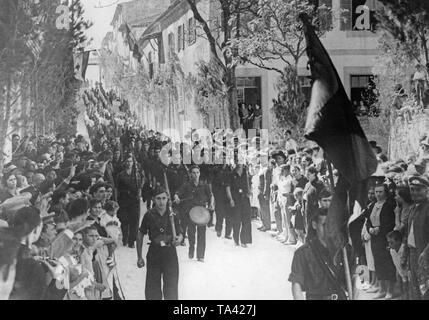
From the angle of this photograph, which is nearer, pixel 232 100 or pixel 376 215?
pixel 376 215

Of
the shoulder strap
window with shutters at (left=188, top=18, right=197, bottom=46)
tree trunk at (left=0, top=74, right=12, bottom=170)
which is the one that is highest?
window with shutters at (left=188, top=18, right=197, bottom=46)

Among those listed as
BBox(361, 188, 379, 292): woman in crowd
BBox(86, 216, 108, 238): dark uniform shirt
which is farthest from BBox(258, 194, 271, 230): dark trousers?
BBox(86, 216, 108, 238): dark uniform shirt

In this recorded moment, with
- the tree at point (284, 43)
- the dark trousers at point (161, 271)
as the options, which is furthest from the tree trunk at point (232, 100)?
the dark trousers at point (161, 271)

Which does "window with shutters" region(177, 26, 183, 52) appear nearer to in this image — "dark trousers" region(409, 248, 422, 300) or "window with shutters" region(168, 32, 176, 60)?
"window with shutters" region(168, 32, 176, 60)

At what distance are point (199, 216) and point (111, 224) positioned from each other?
72cm

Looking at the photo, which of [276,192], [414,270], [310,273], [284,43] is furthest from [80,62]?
[414,270]

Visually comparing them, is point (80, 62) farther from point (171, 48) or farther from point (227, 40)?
point (227, 40)

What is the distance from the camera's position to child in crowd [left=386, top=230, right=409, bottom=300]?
5719 mm

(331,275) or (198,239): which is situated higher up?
A: (198,239)

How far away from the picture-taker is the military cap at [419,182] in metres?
5.74

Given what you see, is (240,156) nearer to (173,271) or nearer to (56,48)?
(173,271)

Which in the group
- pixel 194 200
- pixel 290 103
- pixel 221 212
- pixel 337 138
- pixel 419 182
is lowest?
pixel 221 212

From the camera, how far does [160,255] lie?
5.67 meters

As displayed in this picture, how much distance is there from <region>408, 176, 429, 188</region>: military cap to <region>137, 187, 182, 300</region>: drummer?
6.41 feet
